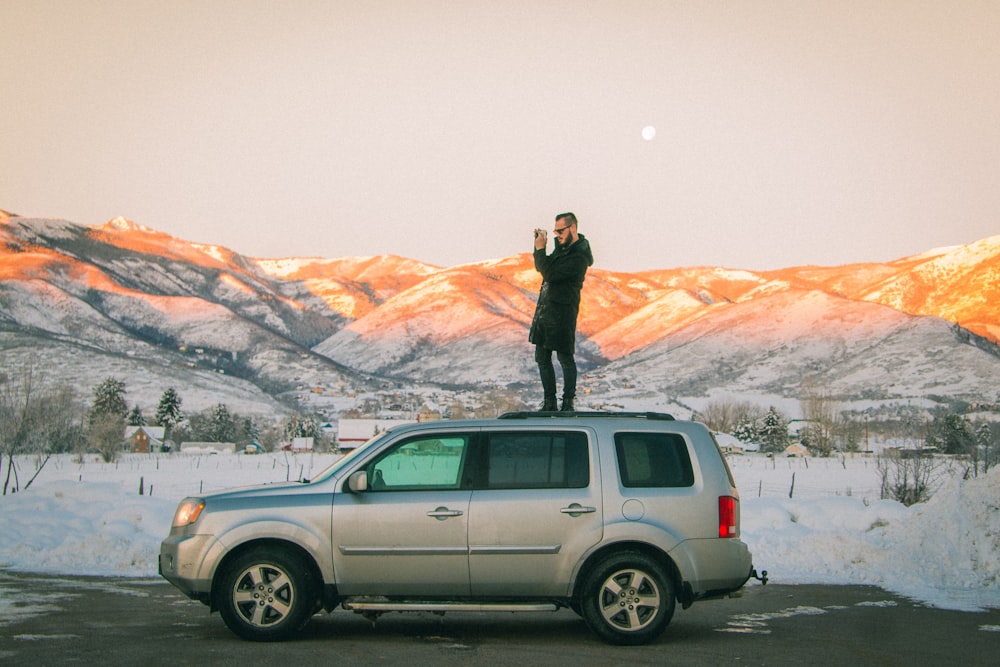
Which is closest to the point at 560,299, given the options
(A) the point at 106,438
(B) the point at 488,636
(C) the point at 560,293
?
(C) the point at 560,293

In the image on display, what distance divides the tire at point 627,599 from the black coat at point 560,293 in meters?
4.90

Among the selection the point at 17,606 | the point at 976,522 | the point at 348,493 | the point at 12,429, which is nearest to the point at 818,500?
the point at 976,522

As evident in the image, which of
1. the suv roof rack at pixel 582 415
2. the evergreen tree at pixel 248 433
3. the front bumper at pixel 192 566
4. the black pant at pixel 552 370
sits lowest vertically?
the front bumper at pixel 192 566

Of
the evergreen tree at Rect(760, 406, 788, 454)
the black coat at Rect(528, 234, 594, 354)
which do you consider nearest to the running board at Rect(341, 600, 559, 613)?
the black coat at Rect(528, 234, 594, 354)

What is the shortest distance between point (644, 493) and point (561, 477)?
0.74 metres

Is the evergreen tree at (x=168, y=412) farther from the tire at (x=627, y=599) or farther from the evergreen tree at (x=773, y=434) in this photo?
the tire at (x=627, y=599)

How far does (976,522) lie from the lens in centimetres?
1355

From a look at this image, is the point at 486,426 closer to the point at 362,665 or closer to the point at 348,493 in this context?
the point at 348,493

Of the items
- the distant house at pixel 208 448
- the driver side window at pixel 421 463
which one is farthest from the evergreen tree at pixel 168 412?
the driver side window at pixel 421 463

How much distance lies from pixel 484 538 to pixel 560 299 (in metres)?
5.17

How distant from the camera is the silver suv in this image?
9.23m

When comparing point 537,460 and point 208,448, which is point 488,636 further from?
A: point 208,448

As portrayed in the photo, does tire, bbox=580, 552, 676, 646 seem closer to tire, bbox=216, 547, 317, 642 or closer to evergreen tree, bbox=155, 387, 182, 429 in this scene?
tire, bbox=216, 547, 317, 642

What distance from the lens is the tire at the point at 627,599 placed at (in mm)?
9133
